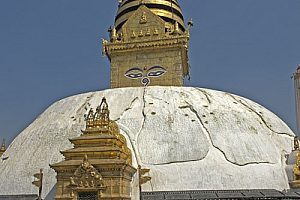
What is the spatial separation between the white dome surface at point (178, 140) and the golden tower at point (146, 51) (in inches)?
297

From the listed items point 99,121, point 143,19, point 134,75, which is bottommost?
point 99,121

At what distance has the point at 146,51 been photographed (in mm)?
26688

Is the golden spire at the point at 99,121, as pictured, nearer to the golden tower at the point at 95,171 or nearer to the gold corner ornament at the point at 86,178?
the golden tower at the point at 95,171

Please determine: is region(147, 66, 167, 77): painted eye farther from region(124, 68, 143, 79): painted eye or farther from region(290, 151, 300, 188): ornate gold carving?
region(290, 151, 300, 188): ornate gold carving

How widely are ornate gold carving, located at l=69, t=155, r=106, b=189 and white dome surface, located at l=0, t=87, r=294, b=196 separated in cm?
247

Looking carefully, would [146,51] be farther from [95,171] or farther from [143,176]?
[95,171]

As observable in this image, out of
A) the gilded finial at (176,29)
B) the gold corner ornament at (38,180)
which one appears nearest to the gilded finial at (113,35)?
the gilded finial at (176,29)

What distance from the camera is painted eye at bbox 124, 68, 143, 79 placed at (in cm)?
2661

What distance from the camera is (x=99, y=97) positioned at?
18.4 m

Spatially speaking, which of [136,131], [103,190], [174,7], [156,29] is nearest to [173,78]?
[156,29]

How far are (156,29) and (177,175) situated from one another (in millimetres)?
14468

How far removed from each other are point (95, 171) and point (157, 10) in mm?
18655

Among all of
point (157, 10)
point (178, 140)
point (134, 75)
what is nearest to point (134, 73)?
point (134, 75)

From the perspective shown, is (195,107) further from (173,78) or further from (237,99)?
(173,78)
